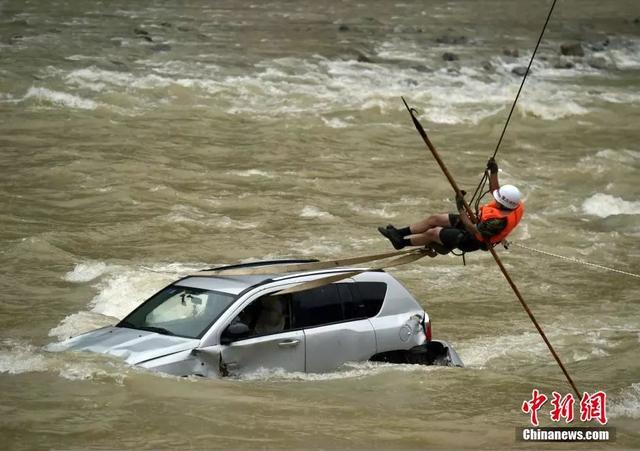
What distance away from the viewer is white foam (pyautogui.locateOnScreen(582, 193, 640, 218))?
73.2 feet

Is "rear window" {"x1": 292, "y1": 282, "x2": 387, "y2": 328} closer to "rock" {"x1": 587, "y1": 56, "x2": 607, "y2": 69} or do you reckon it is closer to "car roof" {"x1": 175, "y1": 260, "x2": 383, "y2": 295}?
"car roof" {"x1": 175, "y1": 260, "x2": 383, "y2": 295}

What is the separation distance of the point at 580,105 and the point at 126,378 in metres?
25.7

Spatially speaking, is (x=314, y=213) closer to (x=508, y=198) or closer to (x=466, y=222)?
(x=508, y=198)

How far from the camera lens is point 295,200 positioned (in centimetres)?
2169

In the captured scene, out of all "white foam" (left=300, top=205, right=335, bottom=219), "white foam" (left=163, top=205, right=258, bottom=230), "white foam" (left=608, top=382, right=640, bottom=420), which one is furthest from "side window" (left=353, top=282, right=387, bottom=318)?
"white foam" (left=300, top=205, right=335, bottom=219)

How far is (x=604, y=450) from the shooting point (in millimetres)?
9711

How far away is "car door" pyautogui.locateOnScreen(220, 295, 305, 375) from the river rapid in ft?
0.51

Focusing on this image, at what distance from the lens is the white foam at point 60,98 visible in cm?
2861

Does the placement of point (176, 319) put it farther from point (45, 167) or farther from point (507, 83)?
point (507, 83)

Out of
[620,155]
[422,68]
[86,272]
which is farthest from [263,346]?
[422,68]

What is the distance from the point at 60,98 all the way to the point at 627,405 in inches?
802

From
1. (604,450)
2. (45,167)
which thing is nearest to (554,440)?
(604,450)

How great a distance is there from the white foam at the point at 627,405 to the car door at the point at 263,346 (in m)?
3.05

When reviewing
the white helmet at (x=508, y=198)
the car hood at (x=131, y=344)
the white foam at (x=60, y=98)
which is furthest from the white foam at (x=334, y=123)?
the car hood at (x=131, y=344)
